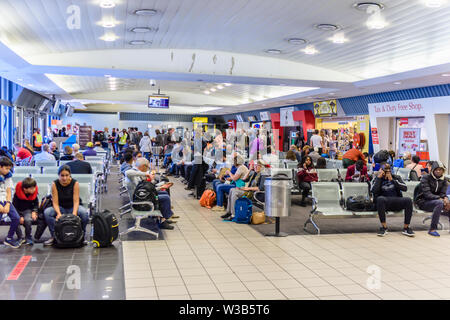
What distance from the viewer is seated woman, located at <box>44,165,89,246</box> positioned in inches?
262

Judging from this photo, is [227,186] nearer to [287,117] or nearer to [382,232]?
[382,232]

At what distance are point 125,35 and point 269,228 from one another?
18.2 ft

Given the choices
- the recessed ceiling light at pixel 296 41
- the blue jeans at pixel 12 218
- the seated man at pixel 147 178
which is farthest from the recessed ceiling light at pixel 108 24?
the blue jeans at pixel 12 218

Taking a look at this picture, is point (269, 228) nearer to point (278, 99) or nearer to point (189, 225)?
Answer: point (189, 225)

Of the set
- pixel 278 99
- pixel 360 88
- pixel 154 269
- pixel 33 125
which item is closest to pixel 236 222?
pixel 154 269

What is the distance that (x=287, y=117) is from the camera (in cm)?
2555

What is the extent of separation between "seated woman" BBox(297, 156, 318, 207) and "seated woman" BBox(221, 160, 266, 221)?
6.65 feet

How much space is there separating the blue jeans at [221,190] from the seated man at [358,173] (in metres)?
2.88

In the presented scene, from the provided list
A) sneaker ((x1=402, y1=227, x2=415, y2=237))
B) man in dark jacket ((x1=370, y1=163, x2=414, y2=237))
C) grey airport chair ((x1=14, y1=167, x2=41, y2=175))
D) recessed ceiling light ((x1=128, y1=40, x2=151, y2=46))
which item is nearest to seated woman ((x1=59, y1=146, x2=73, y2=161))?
grey airport chair ((x1=14, y1=167, x2=41, y2=175))

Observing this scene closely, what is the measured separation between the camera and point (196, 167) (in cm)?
1192

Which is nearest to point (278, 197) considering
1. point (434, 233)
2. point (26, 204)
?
point (434, 233)

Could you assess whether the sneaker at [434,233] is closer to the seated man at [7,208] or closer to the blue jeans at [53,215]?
the blue jeans at [53,215]

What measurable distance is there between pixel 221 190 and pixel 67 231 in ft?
13.8

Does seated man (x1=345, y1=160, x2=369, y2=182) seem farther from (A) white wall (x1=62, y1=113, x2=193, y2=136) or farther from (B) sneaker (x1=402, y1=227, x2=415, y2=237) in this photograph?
(A) white wall (x1=62, y1=113, x2=193, y2=136)
